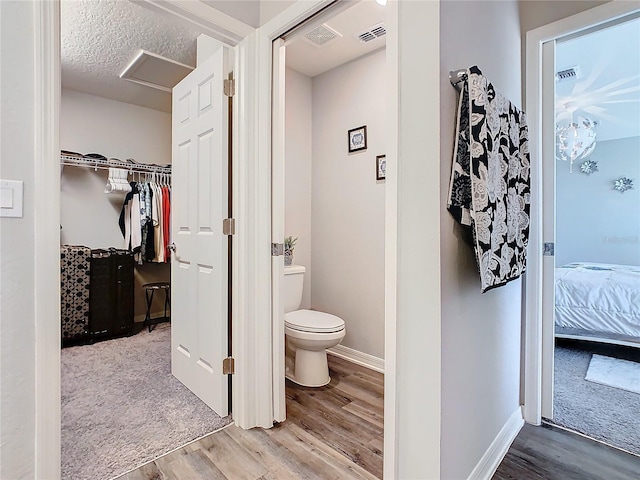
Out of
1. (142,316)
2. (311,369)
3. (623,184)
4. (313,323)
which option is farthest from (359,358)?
(623,184)

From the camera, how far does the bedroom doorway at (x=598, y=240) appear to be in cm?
197

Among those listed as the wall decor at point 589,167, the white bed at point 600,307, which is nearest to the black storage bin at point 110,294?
the white bed at point 600,307

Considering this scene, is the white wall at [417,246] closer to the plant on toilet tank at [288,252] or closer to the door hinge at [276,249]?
the door hinge at [276,249]

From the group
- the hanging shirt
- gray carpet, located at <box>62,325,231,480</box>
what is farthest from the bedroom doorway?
the hanging shirt

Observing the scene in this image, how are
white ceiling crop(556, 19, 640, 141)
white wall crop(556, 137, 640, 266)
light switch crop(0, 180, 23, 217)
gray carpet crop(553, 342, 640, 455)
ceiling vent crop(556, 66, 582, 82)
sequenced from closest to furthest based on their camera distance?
1. light switch crop(0, 180, 23, 217)
2. gray carpet crop(553, 342, 640, 455)
3. white ceiling crop(556, 19, 640, 141)
4. ceiling vent crop(556, 66, 582, 82)
5. white wall crop(556, 137, 640, 266)

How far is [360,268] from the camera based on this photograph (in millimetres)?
2807

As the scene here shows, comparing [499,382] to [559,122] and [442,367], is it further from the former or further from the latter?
[559,122]

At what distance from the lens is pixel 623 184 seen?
490cm

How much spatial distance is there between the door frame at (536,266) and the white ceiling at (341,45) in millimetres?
991

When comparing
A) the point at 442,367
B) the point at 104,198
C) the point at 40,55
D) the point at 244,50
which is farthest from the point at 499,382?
the point at 104,198

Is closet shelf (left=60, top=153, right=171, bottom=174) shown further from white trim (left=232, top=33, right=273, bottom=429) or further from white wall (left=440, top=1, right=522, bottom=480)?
white wall (left=440, top=1, right=522, bottom=480)

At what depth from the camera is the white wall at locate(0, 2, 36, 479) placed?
3.66ft

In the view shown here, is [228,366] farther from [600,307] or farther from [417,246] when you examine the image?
[600,307]

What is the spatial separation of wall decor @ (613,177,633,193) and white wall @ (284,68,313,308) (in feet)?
15.2
